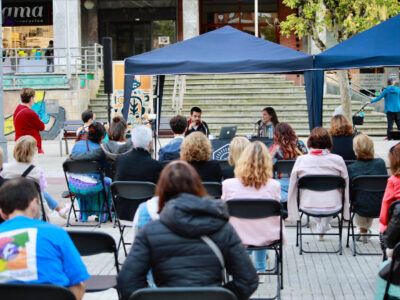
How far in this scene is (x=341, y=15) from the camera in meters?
17.8

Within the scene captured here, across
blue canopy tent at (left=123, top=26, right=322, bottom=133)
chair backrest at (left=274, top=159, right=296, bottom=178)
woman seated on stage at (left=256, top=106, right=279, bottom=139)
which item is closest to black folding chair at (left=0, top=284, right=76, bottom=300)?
chair backrest at (left=274, top=159, right=296, bottom=178)

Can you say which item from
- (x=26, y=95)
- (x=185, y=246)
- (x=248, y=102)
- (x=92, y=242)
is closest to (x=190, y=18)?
(x=248, y=102)

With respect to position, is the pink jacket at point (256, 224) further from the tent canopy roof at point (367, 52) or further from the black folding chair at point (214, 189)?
the tent canopy roof at point (367, 52)

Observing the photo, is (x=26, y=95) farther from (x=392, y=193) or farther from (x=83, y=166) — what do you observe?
(x=392, y=193)

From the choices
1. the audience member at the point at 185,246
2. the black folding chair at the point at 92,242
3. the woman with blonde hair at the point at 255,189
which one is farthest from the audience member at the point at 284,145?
the audience member at the point at 185,246

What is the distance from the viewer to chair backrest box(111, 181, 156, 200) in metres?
8.03

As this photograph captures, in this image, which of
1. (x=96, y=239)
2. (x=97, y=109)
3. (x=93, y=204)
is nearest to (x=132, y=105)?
(x=97, y=109)

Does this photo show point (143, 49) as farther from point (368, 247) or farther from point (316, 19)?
point (368, 247)

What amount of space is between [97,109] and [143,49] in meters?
9.37

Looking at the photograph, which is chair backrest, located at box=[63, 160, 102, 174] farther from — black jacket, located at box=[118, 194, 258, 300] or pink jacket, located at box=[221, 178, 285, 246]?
black jacket, located at box=[118, 194, 258, 300]

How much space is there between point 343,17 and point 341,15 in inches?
3.2

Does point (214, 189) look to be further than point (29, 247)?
Yes

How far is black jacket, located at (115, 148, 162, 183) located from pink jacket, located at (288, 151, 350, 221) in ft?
5.16

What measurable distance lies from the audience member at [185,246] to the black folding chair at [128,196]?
3.79m
